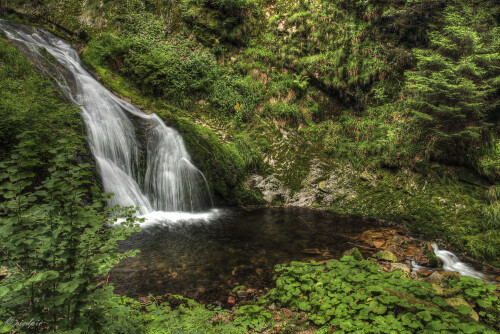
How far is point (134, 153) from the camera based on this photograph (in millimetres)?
8055

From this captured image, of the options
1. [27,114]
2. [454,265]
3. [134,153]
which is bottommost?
[454,265]

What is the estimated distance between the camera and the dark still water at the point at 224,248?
171 inches

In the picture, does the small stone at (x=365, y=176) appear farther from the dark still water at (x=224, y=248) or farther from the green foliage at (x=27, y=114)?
the green foliage at (x=27, y=114)

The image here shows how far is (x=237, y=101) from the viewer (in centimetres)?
1029

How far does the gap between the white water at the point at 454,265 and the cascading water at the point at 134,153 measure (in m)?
6.57

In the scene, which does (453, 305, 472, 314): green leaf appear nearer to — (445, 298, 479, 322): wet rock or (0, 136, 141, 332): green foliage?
(445, 298, 479, 322): wet rock

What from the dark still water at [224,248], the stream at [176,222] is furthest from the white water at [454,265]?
the dark still water at [224,248]

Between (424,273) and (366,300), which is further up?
(366,300)

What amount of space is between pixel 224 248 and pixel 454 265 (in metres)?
5.11

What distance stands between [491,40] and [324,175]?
6048mm

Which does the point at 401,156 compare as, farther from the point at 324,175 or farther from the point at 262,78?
the point at 262,78

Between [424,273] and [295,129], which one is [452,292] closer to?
[424,273]

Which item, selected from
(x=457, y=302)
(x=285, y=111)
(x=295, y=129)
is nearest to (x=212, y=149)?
(x=285, y=111)

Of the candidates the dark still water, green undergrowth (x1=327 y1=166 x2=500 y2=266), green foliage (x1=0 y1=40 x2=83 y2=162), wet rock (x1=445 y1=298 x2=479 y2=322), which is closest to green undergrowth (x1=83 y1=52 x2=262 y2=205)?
the dark still water
